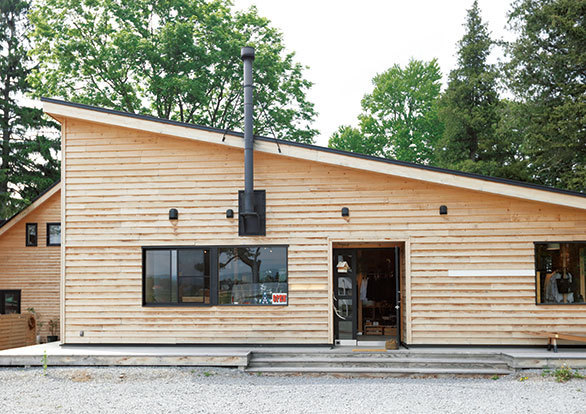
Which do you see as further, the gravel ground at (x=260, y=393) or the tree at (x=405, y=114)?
the tree at (x=405, y=114)

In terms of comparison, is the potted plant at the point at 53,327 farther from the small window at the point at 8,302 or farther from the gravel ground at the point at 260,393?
the gravel ground at the point at 260,393

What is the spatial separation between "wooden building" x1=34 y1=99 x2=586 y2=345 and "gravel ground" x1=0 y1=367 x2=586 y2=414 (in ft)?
4.39

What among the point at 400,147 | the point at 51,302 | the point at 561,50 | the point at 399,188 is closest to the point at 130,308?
the point at 399,188

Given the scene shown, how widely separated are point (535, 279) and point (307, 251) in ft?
13.9

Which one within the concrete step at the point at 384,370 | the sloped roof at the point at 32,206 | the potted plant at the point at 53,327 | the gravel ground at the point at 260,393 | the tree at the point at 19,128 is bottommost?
the potted plant at the point at 53,327

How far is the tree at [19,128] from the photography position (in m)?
22.4

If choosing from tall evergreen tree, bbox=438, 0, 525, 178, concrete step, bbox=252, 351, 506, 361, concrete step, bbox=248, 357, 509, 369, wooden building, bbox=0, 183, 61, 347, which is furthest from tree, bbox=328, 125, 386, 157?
concrete step, bbox=248, 357, 509, 369

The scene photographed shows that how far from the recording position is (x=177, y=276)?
1051 centimetres

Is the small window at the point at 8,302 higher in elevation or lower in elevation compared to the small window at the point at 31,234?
lower

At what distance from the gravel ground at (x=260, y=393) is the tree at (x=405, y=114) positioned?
2344 centimetres

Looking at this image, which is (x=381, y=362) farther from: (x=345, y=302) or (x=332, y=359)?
(x=345, y=302)

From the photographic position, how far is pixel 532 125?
19562 millimetres

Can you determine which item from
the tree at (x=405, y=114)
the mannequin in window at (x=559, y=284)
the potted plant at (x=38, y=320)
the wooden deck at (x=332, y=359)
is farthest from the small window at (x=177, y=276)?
the tree at (x=405, y=114)

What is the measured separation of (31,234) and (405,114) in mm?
21894
